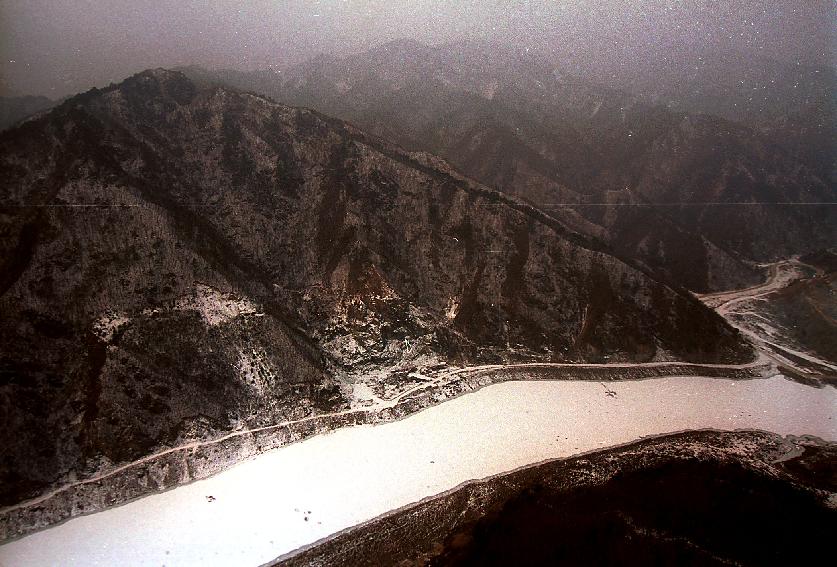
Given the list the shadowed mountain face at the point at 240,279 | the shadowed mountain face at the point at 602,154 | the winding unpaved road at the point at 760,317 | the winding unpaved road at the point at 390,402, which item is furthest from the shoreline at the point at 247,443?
the shadowed mountain face at the point at 602,154

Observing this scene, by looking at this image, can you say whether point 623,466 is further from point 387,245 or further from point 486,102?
point 486,102

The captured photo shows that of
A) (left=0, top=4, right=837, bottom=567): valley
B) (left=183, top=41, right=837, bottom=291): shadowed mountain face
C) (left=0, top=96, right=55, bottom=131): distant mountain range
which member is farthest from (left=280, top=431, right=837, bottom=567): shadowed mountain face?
(left=0, top=96, right=55, bottom=131): distant mountain range

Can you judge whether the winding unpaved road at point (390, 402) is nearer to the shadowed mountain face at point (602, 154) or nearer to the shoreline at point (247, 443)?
the shoreline at point (247, 443)

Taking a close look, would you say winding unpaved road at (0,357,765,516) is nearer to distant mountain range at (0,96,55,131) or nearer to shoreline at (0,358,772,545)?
shoreline at (0,358,772,545)

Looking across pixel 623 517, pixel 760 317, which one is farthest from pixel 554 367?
pixel 760 317

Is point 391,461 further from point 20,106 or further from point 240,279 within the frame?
point 20,106
